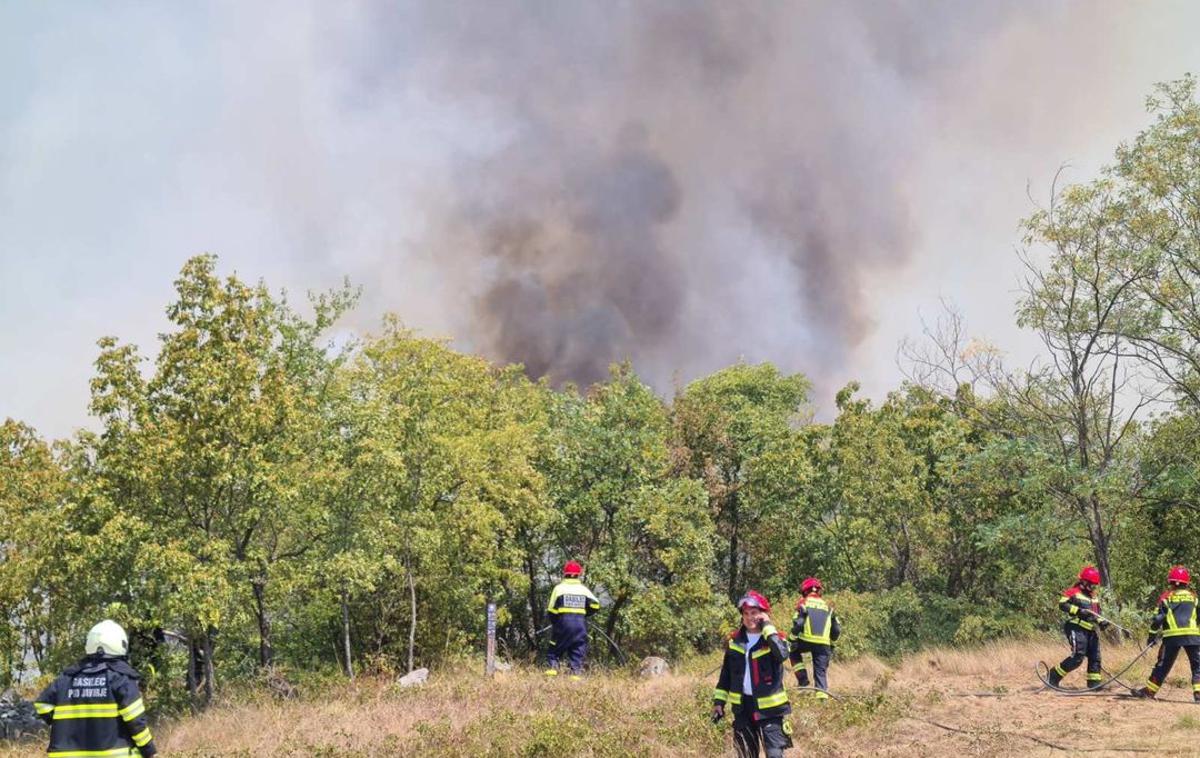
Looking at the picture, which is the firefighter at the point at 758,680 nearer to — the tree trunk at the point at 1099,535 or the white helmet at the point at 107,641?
the white helmet at the point at 107,641

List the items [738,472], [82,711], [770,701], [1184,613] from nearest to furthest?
[82,711], [770,701], [1184,613], [738,472]

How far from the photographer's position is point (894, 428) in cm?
3456

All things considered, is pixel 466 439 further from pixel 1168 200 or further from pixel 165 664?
pixel 1168 200

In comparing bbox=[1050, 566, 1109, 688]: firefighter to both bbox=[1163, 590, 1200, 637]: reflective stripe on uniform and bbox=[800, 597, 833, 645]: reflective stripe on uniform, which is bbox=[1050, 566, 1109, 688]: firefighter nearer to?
bbox=[1163, 590, 1200, 637]: reflective stripe on uniform

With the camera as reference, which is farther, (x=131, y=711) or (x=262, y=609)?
(x=262, y=609)

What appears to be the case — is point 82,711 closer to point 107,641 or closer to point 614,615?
point 107,641

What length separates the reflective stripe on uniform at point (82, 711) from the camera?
24.4 feet

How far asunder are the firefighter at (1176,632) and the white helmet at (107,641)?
45.7ft

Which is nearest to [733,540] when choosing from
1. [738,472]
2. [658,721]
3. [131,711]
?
[738,472]

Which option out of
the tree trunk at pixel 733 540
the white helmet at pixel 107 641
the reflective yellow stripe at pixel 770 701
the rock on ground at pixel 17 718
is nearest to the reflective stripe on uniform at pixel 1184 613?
the reflective yellow stripe at pixel 770 701

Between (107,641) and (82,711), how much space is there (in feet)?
2.17

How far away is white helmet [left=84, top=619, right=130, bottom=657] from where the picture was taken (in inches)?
293

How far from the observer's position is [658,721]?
11.4 metres

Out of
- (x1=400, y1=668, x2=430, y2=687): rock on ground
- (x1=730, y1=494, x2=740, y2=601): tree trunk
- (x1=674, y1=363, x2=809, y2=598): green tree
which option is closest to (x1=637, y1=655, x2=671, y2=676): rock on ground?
(x1=400, y1=668, x2=430, y2=687): rock on ground
